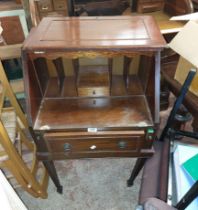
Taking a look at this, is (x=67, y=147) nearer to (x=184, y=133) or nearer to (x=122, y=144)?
(x=122, y=144)

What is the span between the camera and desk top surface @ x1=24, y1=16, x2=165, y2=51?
736 millimetres

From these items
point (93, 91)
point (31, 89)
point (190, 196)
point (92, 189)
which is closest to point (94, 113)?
point (93, 91)

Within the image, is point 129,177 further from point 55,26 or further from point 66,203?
point 55,26

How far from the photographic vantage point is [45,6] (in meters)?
1.53

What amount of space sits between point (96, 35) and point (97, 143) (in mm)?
476

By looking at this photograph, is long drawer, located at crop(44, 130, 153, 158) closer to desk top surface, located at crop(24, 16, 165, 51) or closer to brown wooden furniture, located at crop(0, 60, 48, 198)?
brown wooden furniture, located at crop(0, 60, 48, 198)

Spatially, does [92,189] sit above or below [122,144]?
below

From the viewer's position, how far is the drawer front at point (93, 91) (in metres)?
0.98

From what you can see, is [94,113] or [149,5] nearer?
[94,113]

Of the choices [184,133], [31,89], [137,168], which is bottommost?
[137,168]

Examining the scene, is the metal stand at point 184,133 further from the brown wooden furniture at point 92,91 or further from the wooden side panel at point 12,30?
the wooden side panel at point 12,30

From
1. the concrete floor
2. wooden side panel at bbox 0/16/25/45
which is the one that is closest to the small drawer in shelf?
the concrete floor

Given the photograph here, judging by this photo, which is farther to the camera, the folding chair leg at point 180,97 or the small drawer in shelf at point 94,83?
the small drawer in shelf at point 94,83

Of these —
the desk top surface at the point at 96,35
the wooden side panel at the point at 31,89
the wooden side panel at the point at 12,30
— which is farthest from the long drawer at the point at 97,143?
the wooden side panel at the point at 12,30
